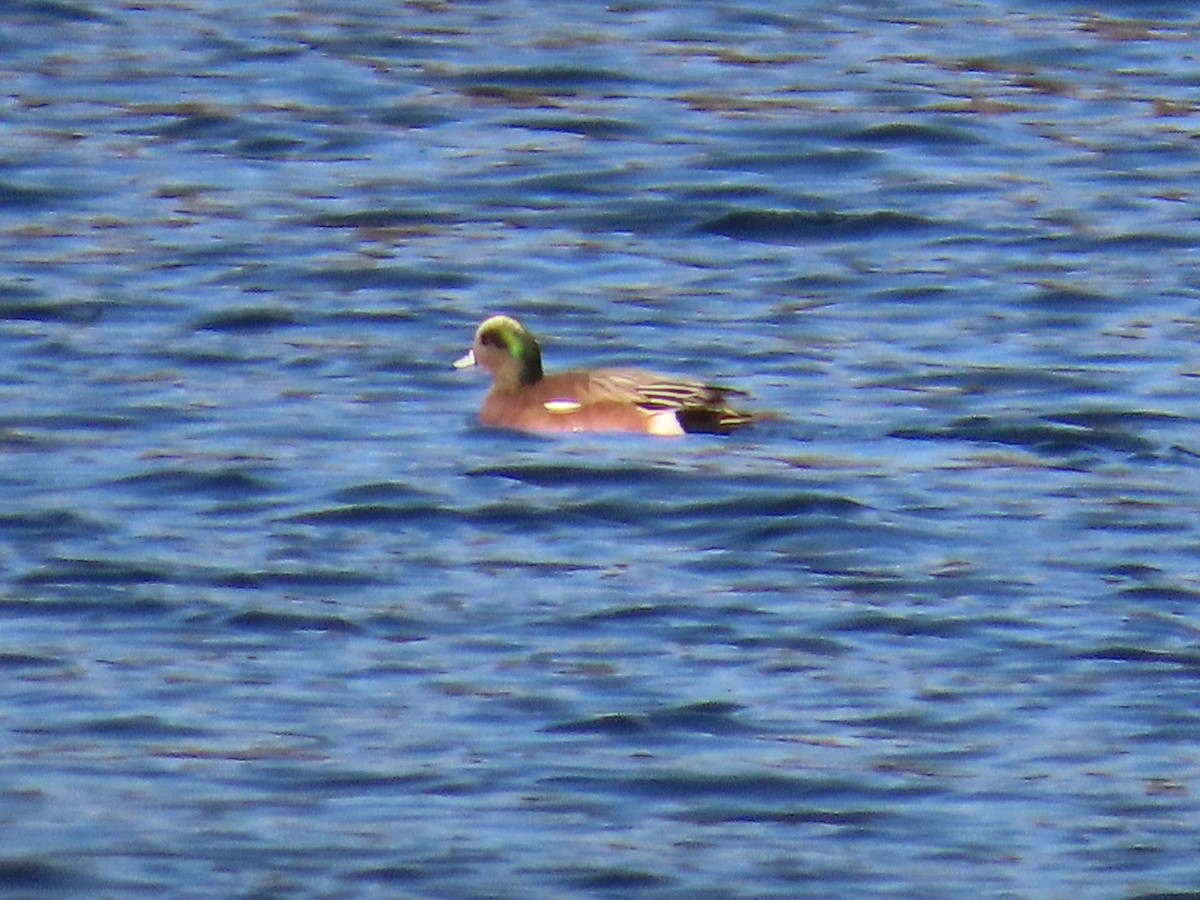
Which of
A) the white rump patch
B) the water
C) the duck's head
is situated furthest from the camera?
the duck's head

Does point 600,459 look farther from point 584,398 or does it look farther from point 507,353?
point 507,353

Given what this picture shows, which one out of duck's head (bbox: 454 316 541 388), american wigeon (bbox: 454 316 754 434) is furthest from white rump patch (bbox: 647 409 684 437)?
A: duck's head (bbox: 454 316 541 388)

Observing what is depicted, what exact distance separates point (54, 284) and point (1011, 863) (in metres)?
6.95

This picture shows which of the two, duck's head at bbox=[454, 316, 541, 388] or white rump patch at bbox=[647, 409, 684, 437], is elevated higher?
duck's head at bbox=[454, 316, 541, 388]

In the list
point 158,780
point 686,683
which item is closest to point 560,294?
point 686,683

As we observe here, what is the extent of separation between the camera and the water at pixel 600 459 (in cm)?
822

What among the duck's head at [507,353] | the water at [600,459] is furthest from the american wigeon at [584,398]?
the water at [600,459]

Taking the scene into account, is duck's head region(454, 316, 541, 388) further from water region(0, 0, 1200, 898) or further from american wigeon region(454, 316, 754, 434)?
water region(0, 0, 1200, 898)

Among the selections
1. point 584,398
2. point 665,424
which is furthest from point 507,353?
point 665,424

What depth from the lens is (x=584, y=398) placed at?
12.0m

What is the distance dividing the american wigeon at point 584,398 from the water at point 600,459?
0.37ft

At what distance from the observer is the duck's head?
40.0 ft

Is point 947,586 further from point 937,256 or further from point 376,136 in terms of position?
point 376,136

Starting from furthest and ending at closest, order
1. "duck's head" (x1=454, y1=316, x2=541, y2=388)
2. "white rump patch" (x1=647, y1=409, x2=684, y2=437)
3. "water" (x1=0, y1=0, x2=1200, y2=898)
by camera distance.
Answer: "duck's head" (x1=454, y1=316, x2=541, y2=388)
"white rump patch" (x1=647, y1=409, x2=684, y2=437)
"water" (x1=0, y1=0, x2=1200, y2=898)
